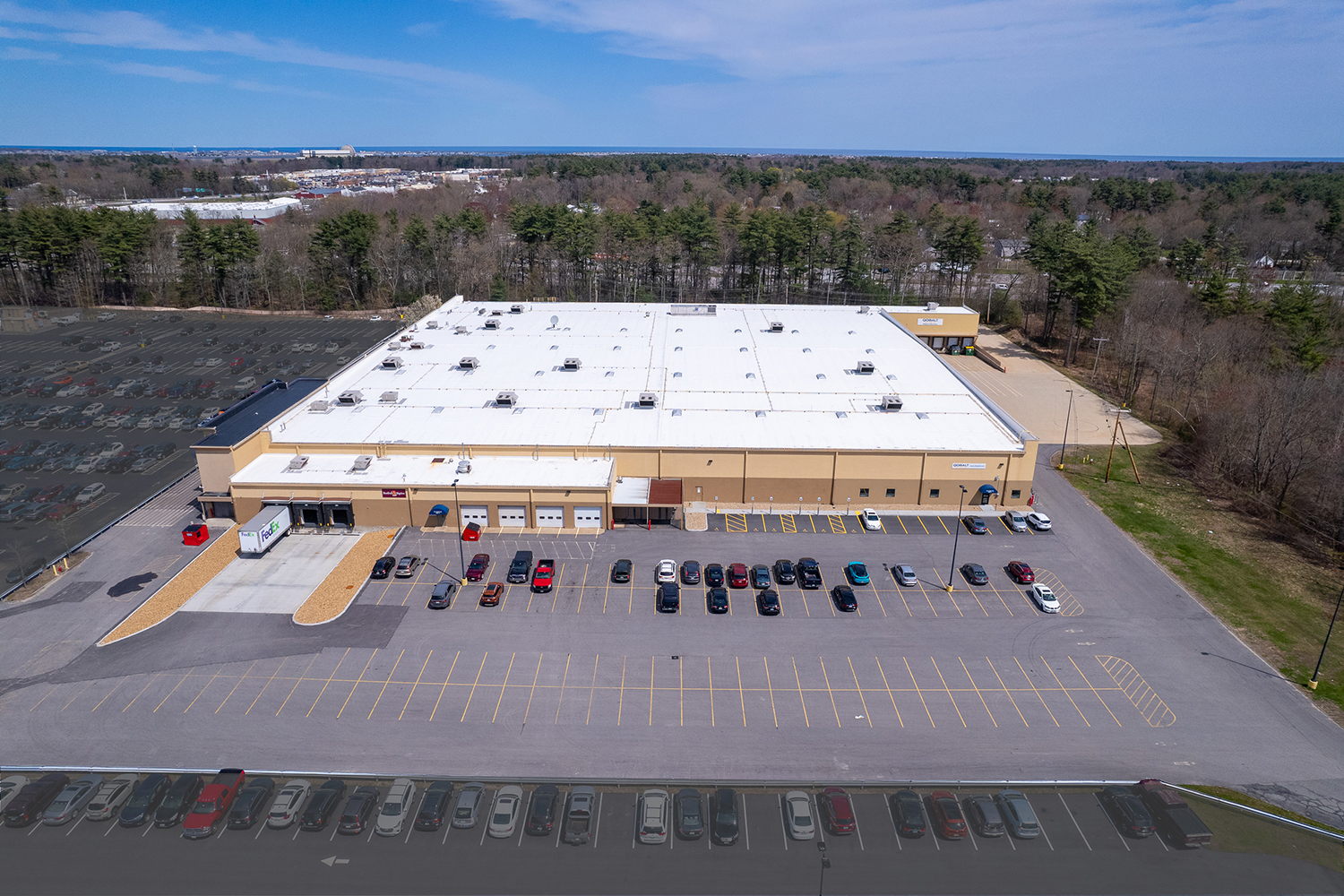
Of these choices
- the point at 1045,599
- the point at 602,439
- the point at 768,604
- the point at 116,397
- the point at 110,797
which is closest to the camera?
the point at 110,797

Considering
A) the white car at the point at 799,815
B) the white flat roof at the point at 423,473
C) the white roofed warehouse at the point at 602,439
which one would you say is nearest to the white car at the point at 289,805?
the white car at the point at 799,815

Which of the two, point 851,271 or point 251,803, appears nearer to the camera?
point 251,803

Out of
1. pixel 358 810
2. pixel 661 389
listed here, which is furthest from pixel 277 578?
pixel 661 389

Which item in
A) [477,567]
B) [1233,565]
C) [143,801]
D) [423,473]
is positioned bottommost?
[143,801]

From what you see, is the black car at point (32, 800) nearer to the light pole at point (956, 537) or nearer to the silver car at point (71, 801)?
the silver car at point (71, 801)

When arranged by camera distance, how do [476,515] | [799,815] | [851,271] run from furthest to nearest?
[851,271] → [476,515] → [799,815]

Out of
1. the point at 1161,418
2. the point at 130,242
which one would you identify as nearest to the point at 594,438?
the point at 1161,418

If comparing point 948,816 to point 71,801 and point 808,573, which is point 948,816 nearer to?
point 808,573
